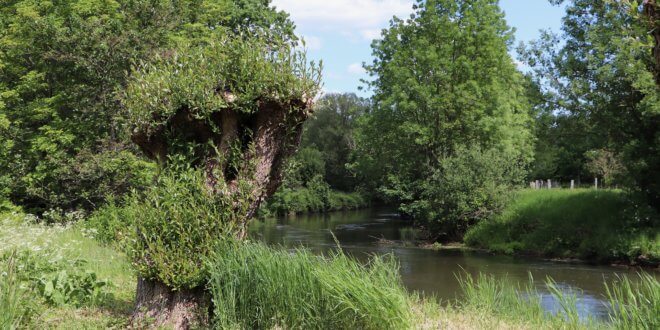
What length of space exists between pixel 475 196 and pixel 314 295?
21.9 m

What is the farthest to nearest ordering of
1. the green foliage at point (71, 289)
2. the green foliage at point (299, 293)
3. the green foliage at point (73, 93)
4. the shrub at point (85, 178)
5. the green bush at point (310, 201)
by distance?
the green bush at point (310, 201) < the green foliage at point (73, 93) < the shrub at point (85, 178) < the green foliage at point (71, 289) < the green foliage at point (299, 293)

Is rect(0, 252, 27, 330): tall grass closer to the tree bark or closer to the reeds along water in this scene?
the tree bark

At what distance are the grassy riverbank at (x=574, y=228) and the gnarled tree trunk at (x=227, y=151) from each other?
59.1 feet

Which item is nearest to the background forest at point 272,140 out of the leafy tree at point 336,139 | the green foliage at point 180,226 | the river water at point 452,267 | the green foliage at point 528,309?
the green foliage at point 180,226

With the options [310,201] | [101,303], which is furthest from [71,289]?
[310,201]

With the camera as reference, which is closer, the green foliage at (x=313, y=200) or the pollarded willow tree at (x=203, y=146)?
the pollarded willow tree at (x=203, y=146)

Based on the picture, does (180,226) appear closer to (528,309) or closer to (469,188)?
(528,309)

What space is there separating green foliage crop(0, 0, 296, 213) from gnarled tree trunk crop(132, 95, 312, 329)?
1131 centimetres

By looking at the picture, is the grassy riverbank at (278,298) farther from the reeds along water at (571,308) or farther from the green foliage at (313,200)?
the green foliage at (313,200)

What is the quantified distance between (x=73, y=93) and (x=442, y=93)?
718 inches

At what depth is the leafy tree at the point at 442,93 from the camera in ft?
96.9

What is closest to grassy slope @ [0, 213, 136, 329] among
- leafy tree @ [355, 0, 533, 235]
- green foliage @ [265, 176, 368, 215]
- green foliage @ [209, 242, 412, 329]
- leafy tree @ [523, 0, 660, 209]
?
green foliage @ [209, 242, 412, 329]

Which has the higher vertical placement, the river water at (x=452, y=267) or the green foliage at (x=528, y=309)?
the green foliage at (x=528, y=309)

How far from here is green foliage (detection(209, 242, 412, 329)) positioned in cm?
544
